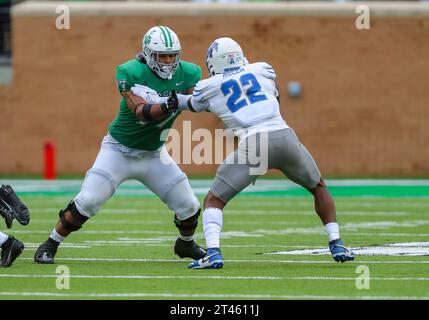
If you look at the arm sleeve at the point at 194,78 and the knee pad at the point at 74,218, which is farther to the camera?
the arm sleeve at the point at 194,78

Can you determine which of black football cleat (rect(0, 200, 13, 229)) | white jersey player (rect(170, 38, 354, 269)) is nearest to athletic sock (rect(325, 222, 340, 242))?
white jersey player (rect(170, 38, 354, 269))

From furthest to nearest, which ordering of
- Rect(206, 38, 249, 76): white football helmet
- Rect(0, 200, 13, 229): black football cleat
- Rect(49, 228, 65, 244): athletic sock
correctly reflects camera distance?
Rect(49, 228, 65, 244): athletic sock → Rect(0, 200, 13, 229): black football cleat → Rect(206, 38, 249, 76): white football helmet

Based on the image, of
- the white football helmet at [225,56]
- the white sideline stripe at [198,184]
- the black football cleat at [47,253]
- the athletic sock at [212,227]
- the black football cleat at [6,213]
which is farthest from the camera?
the white sideline stripe at [198,184]

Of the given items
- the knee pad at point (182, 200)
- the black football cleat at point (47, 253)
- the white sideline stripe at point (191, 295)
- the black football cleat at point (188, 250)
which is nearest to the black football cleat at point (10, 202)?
the black football cleat at point (47, 253)

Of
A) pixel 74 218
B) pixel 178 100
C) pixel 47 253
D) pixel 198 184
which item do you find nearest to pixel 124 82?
pixel 178 100

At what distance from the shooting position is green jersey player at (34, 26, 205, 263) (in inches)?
→ 335

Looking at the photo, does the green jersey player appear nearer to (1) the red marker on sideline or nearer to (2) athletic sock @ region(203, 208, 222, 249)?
(2) athletic sock @ region(203, 208, 222, 249)

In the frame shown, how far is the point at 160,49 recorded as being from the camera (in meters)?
8.43

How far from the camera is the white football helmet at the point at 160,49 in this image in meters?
8.45

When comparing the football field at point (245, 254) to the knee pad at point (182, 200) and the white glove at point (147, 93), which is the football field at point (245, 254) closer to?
the knee pad at point (182, 200)

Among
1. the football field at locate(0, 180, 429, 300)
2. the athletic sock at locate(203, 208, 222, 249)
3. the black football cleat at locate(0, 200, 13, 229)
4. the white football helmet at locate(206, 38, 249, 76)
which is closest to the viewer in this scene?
the football field at locate(0, 180, 429, 300)

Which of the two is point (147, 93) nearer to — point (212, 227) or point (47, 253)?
point (212, 227)

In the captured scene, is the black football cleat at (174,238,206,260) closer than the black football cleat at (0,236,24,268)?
No

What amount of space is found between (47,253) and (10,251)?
44 cm
